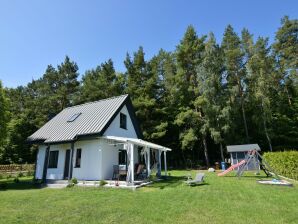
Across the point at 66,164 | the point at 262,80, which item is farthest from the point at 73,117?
the point at 262,80

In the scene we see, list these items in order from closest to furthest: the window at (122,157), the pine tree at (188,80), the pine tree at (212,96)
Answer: the window at (122,157), the pine tree at (212,96), the pine tree at (188,80)

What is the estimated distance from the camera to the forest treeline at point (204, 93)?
2667cm

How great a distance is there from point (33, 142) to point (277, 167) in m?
18.4

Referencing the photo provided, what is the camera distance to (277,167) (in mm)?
16047

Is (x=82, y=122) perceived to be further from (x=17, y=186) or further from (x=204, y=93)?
(x=204, y=93)

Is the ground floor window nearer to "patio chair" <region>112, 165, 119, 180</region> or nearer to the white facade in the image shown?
the white facade

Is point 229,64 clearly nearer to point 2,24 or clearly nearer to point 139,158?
point 139,158

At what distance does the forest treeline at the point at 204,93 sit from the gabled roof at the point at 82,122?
446 inches

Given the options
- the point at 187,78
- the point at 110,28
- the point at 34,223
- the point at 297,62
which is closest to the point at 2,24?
the point at 110,28

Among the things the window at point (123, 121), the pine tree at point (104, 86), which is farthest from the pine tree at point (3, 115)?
the pine tree at point (104, 86)

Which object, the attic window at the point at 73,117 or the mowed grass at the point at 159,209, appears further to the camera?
the attic window at the point at 73,117

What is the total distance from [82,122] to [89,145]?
2.00 m

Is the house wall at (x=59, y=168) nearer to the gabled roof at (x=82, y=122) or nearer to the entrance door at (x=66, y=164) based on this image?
the entrance door at (x=66, y=164)

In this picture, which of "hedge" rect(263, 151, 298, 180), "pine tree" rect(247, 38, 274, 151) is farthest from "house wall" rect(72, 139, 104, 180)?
"pine tree" rect(247, 38, 274, 151)
